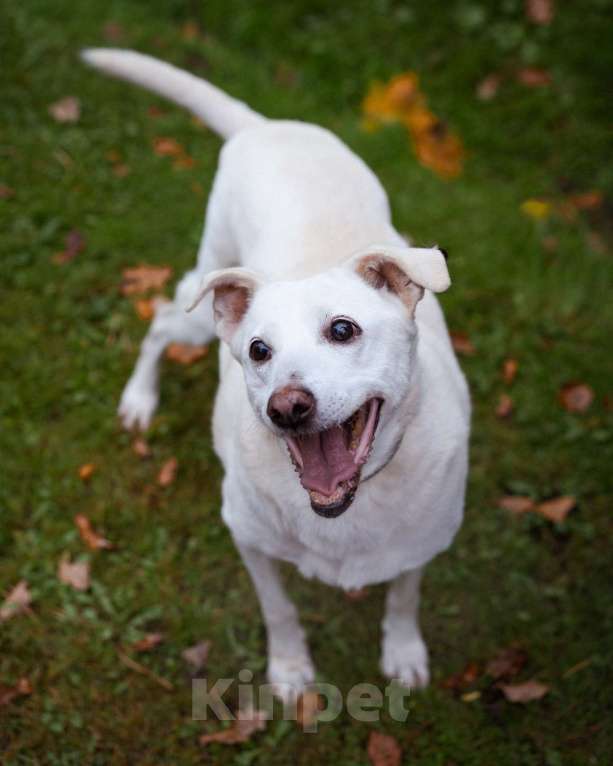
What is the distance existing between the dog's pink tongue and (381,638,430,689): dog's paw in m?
1.41

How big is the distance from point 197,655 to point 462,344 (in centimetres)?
219

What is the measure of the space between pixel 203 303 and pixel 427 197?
7.27ft

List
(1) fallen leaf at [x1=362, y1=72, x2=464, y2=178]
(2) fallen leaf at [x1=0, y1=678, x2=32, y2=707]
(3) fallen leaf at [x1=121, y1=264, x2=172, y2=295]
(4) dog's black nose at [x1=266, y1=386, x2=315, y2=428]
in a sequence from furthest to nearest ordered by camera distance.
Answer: (1) fallen leaf at [x1=362, y1=72, x2=464, y2=178] < (3) fallen leaf at [x1=121, y1=264, x2=172, y2=295] < (2) fallen leaf at [x1=0, y1=678, x2=32, y2=707] < (4) dog's black nose at [x1=266, y1=386, x2=315, y2=428]

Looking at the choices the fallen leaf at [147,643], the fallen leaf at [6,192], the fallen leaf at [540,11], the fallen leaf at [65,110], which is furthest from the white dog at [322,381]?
the fallen leaf at [540,11]

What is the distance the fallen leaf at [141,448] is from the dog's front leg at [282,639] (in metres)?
1.16

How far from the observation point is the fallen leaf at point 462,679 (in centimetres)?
360

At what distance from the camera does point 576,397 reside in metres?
4.53

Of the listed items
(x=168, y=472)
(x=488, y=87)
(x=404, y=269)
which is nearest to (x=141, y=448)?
(x=168, y=472)

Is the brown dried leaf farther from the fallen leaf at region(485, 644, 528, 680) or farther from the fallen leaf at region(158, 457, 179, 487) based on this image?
the fallen leaf at region(485, 644, 528, 680)

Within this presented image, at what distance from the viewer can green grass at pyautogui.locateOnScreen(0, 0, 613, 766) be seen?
139 inches

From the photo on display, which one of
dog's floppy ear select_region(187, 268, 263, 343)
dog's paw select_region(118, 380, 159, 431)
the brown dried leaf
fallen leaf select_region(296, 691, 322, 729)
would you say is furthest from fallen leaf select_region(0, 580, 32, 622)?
the brown dried leaf

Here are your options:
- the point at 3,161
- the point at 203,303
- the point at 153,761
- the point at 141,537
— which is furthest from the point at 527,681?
the point at 3,161

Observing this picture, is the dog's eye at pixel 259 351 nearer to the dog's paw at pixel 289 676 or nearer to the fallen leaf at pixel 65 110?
the dog's paw at pixel 289 676

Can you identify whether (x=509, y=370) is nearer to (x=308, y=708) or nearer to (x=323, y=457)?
(x=308, y=708)
